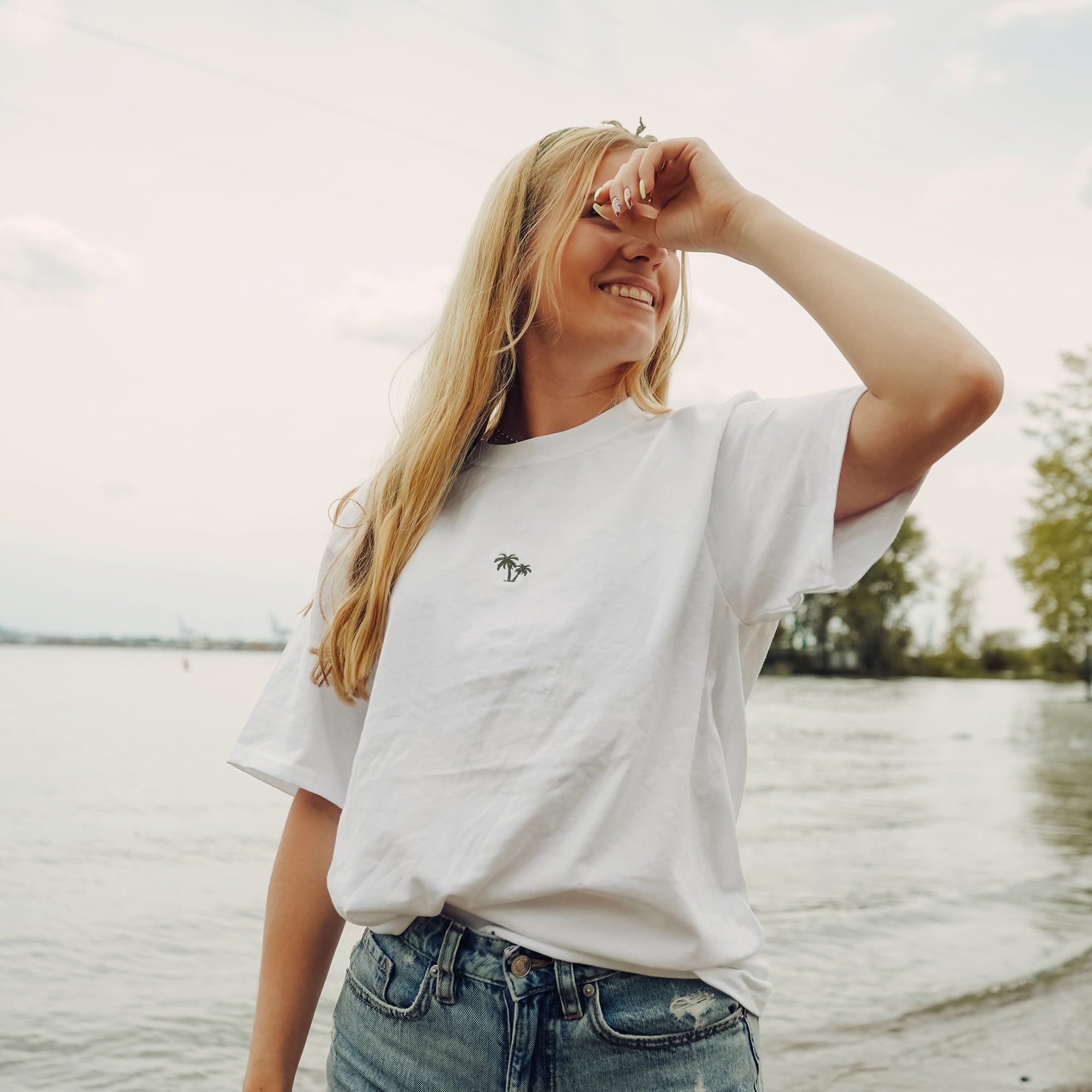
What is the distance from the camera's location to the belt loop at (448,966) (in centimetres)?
136

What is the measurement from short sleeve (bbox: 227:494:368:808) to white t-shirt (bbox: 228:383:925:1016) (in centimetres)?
15

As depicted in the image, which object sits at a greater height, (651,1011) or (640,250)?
(640,250)

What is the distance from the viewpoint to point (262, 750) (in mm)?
1692

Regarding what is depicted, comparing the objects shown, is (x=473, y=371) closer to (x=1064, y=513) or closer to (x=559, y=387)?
(x=559, y=387)

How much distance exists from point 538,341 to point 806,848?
30.9ft

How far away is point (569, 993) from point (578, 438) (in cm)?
79

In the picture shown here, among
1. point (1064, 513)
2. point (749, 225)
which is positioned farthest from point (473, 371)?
point (1064, 513)

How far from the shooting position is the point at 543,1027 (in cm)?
130

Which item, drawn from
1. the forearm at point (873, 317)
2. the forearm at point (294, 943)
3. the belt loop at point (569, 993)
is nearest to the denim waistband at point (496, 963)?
the belt loop at point (569, 993)

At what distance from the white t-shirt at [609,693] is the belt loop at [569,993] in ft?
0.07

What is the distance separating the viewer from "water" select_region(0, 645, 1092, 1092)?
5195 mm

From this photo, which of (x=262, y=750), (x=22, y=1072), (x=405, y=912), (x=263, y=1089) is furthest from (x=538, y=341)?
(x=22, y=1072)

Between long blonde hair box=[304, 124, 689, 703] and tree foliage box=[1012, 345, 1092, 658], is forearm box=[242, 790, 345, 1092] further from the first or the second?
tree foliage box=[1012, 345, 1092, 658]

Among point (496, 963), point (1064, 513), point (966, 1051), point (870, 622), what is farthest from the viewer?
point (870, 622)
